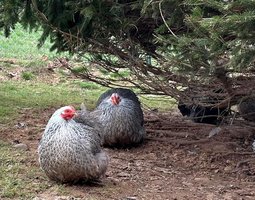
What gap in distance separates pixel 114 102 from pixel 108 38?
2.91 ft

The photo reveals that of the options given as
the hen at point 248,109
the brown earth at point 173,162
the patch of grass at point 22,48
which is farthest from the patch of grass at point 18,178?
the patch of grass at point 22,48

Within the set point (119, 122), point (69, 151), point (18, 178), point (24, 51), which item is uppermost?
point (24, 51)

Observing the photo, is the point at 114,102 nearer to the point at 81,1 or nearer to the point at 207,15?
the point at 81,1

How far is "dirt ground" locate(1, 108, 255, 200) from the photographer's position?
5.82 meters

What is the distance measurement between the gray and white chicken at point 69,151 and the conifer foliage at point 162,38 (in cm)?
122

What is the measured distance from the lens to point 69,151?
5543mm

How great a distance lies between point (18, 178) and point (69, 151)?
23.5 inches

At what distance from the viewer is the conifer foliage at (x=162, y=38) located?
5148 mm

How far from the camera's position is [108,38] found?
8.05 metres

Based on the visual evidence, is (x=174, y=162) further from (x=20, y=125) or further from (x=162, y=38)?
(x=20, y=125)

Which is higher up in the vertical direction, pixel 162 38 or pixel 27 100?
pixel 162 38

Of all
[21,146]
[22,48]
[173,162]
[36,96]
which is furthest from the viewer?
[22,48]

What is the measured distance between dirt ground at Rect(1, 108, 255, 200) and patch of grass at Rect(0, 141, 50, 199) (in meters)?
0.13

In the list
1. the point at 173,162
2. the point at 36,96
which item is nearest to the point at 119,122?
the point at 173,162
